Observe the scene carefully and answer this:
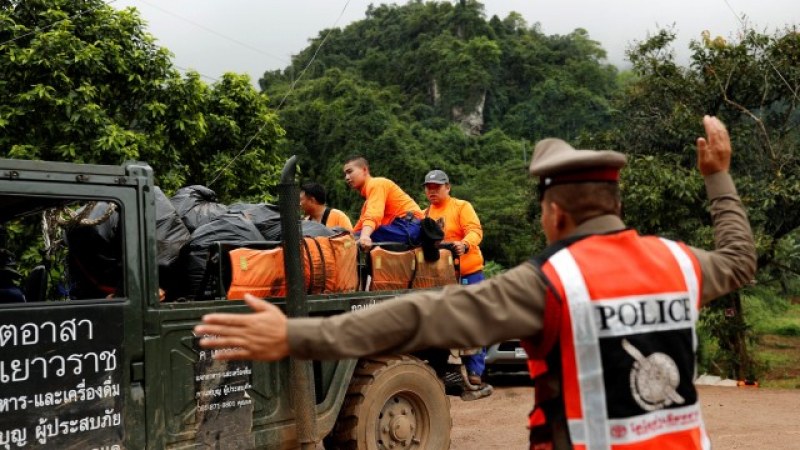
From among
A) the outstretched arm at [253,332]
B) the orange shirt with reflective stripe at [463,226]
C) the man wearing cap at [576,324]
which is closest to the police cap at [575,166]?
the man wearing cap at [576,324]

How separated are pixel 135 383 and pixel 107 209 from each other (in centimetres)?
99

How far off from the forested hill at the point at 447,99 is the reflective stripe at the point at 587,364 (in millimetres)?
24713

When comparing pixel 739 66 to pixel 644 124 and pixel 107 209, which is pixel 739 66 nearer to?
pixel 644 124

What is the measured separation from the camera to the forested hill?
3222 cm

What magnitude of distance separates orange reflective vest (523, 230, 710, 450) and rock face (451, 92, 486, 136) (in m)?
46.6

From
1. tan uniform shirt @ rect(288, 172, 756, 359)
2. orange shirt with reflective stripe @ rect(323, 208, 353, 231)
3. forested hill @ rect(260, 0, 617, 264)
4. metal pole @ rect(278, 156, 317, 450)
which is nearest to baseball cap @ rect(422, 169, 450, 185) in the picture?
orange shirt with reflective stripe @ rect(323, 208, 353, 231)

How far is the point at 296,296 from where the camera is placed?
5047mm

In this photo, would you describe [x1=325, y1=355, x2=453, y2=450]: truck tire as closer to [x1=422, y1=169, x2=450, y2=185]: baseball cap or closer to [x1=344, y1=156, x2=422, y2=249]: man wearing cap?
[x1=344, y1=156, x2=422, y2=249]: man wearing cap

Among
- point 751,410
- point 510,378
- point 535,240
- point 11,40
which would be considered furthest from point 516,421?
point 11,40

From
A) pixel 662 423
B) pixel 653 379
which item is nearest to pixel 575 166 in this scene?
pixel 653 379

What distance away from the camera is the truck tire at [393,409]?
226 inches

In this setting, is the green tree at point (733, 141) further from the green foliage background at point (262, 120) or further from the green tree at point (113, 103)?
the green tree at point (113, 103)

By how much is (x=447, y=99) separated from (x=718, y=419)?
137 feet

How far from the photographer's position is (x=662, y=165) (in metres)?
12.6
